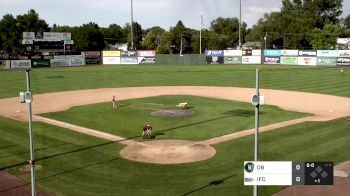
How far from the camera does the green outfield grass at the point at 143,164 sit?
1429 cm

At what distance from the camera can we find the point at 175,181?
14906 mm

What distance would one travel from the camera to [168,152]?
18.5 metres

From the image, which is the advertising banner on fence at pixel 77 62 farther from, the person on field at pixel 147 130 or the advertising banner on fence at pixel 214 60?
the person on field at pixel 147 130

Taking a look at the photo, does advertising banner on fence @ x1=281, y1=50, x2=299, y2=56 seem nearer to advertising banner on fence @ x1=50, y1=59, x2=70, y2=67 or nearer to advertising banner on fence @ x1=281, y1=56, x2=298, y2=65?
advertising banner on fence @ x1=281, y1=56, x2=298, y2=65

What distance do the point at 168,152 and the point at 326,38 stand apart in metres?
93.4

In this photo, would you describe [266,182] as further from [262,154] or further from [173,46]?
[173,46]

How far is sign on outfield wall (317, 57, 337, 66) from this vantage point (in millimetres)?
68075

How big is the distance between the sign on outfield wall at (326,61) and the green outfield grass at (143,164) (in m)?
47.6

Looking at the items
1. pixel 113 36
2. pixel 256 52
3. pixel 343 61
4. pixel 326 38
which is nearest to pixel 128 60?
pixel 256 52

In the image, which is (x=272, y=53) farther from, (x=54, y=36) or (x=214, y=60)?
(x=54, y=36)

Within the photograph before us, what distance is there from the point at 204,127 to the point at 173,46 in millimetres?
99062

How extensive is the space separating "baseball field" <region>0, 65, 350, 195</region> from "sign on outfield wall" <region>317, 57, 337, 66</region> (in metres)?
29.7

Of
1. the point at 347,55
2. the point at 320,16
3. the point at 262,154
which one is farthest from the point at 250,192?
the point at 320,16

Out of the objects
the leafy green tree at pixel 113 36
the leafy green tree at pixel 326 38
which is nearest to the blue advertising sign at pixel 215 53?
the leafy green tree at pixel 326 38
